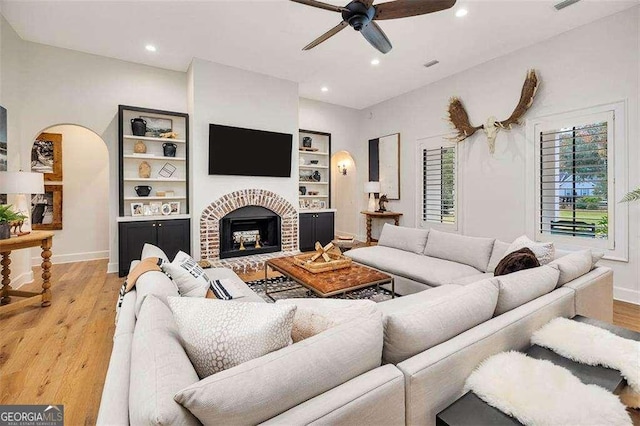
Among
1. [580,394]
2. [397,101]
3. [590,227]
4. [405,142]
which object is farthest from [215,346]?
[397,101]

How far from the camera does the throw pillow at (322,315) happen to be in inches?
47.4

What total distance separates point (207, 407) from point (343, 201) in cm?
744

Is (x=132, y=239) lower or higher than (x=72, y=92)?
lower

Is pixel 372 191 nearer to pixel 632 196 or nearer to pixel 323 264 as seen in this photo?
pixel 323 264

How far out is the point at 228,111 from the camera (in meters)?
4.84

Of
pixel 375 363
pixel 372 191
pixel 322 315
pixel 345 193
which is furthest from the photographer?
pixel 345 193

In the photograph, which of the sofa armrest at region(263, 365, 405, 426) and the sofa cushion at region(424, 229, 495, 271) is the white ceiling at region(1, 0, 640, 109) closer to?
the sofa cushion at region(424, 229, 495, 271)

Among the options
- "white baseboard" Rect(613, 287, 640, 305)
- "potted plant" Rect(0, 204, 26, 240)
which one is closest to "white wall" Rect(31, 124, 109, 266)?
"potted plant" Rect(0, 204, 26, 240)

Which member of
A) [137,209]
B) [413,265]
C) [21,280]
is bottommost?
[21,280]

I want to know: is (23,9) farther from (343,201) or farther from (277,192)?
(343,201)

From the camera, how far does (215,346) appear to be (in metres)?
1.02

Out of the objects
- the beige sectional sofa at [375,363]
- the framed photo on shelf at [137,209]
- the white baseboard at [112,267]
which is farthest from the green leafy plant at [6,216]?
the beige sectional sofa at [375,363]

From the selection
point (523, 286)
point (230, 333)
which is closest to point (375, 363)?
point (230, 333)

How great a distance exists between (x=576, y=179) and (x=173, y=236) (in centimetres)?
558
